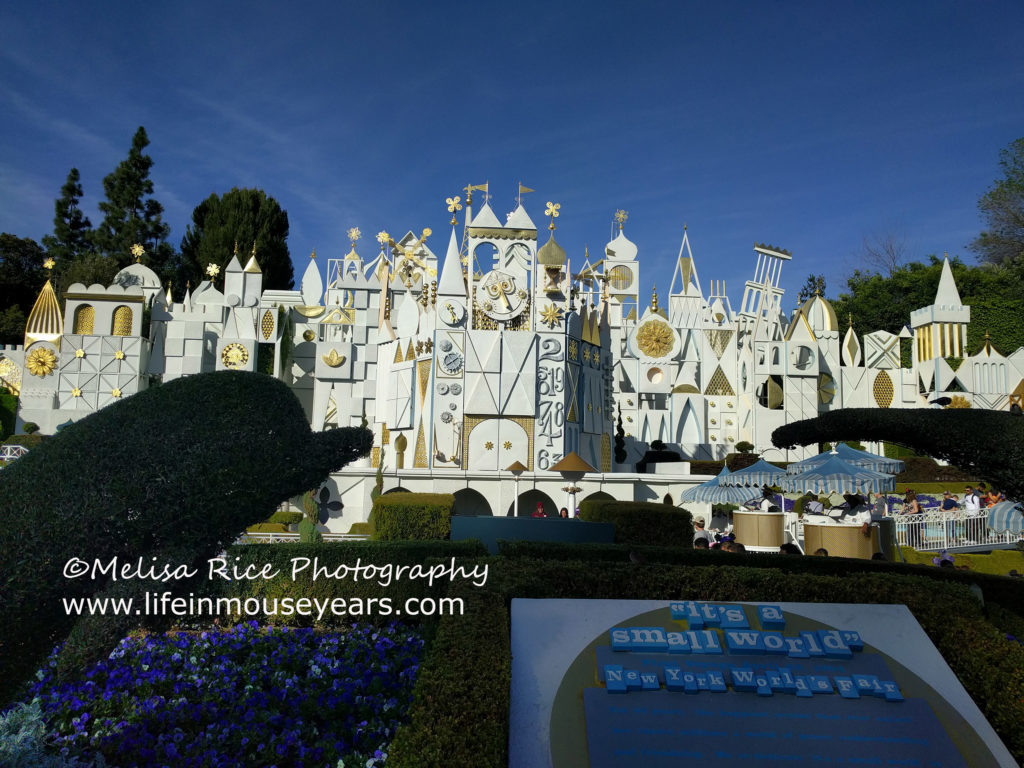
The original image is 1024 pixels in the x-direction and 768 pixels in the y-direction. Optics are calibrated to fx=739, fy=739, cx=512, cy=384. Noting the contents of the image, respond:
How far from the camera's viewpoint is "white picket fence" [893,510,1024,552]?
2227 cm

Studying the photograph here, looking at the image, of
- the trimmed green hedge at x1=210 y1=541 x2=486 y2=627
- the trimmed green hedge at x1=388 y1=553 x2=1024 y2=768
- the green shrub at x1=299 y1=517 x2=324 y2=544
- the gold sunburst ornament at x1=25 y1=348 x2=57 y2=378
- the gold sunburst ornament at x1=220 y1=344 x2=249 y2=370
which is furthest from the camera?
the gold sunburst ornament at x1=220 y1=344 x2=249 y2=370

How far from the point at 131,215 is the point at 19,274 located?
370 inches

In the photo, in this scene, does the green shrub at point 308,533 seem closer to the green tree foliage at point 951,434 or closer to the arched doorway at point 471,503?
the green tree foliage at point 951,434

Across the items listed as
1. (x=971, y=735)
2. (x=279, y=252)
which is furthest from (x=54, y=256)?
(x=971, y=735)

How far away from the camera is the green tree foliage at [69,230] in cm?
5778

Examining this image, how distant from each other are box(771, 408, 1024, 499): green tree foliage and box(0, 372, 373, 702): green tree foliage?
591cm

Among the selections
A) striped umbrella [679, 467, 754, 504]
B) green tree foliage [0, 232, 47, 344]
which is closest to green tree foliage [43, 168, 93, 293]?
green tree foliage [0, 232, 47, 344]

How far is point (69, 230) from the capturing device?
58.5 meters

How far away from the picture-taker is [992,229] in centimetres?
6141

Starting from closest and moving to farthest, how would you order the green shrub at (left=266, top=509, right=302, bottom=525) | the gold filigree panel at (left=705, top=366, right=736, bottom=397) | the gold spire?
1. the green shrub at (left=266, top=509, right=302, bottom=525)
2. the gold spire
3. the gold filigree panel at (left=705, top=366, right=736, bottom=397)

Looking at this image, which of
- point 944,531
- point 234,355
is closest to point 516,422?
point 944,531

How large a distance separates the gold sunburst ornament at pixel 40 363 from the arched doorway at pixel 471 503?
2771 cm

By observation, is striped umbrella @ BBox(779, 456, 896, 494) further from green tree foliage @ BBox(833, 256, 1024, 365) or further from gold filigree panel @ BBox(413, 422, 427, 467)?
green tree foliage @ BBox(833, 256, 1024, 365)

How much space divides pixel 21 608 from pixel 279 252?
63.0m
